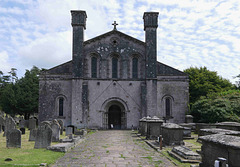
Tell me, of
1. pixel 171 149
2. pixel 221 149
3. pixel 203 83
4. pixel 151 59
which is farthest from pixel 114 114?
pixel 221 149

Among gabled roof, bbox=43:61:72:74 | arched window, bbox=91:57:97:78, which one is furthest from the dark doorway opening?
gabled roof, bbox=43:61:72:74

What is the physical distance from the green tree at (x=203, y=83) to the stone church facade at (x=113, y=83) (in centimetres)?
819

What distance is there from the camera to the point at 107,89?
27344mm

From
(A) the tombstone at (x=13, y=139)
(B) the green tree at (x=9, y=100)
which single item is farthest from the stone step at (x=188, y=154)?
(B) the green tree at (x=9, y=100)

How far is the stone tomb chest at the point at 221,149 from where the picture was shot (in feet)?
19.3

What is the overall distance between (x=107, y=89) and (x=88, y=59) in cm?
409

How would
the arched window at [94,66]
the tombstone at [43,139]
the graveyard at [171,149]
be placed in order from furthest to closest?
the arched window at [94,66] < the tombstone at [43,139] < the graveyard at [171,149]

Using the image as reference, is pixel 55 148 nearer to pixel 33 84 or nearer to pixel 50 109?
pixel 50 109

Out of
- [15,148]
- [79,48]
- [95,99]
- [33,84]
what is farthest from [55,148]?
[33,84]

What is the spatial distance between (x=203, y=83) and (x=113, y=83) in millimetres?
15636

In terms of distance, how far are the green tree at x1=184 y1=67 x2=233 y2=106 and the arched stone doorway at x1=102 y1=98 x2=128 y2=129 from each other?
11.8 metres

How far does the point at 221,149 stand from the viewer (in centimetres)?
651

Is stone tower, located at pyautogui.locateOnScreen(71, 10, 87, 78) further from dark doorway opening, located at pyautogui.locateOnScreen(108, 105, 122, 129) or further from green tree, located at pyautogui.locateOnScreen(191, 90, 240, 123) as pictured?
green tree, located at pyautogui.locateOnScreen(191, 90, 240, 123)

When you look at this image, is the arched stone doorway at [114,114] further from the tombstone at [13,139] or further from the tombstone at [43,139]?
the tombstone at [13,139]
